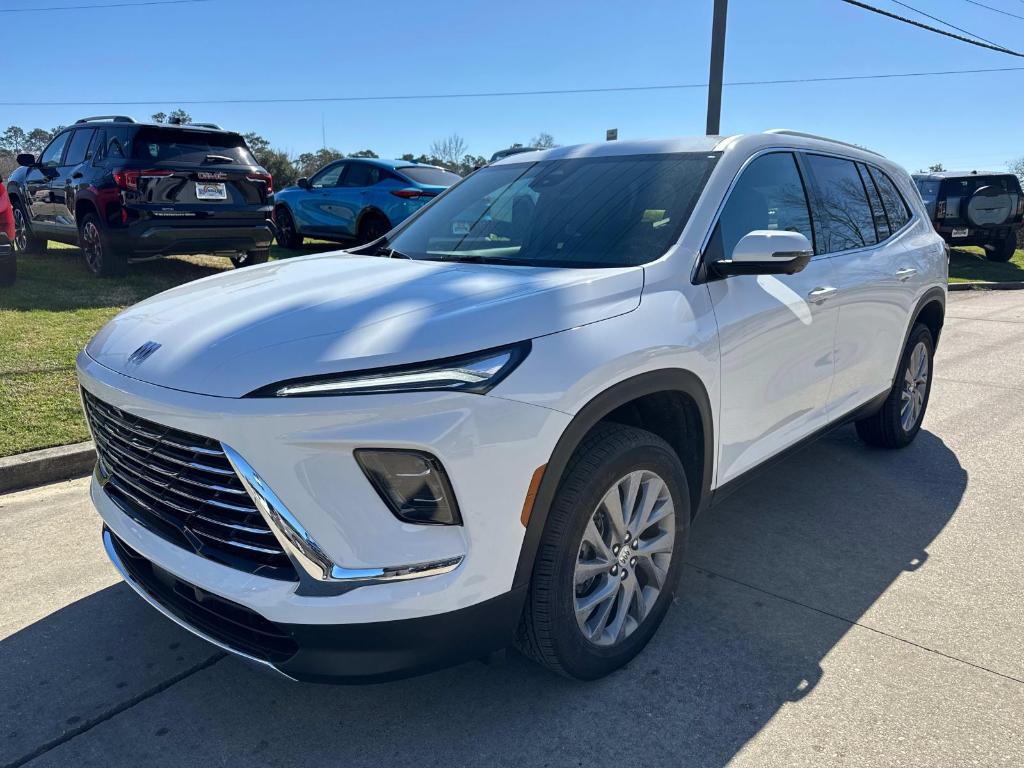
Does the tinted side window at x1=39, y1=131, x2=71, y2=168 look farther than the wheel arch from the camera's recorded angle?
Yes

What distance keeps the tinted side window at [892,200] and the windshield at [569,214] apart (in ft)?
6.04

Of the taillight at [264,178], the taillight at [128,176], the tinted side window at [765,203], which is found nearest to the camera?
the tinted side window at [765,203]

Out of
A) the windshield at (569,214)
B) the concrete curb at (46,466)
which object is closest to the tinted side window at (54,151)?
the concrete curb at (46,466)

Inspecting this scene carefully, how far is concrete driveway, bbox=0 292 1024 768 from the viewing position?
2.33 metres

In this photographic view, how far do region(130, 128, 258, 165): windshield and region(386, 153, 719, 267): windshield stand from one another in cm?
578

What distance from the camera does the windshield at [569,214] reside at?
9.77 ft

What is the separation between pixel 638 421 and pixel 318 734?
1495 mm

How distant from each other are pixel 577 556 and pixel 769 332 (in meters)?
1.32

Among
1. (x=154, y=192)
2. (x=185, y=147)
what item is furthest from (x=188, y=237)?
(x=185, y=147)

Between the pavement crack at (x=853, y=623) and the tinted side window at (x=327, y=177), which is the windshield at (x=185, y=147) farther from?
the pavement crack at (x=853, y=623)

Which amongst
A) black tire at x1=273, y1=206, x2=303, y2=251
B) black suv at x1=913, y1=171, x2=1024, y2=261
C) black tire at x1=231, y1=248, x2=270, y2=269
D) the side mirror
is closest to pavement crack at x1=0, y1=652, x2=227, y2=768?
the side mirror

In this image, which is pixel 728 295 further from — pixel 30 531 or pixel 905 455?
pixel 30 531

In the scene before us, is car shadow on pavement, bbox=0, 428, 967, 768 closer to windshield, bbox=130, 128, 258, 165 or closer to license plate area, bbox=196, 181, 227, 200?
license plate area, bbox=196, 181, 227, 200

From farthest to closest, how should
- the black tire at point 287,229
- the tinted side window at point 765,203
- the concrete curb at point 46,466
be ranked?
the black tire at point 287,229
the concrete curb at point 46,466
the tinted side window at point 765,203
